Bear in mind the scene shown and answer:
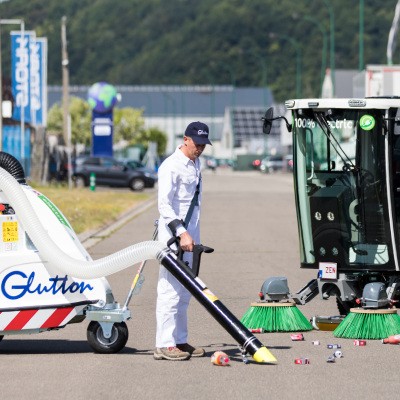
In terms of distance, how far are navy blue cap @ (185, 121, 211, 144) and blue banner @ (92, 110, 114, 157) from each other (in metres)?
56.2

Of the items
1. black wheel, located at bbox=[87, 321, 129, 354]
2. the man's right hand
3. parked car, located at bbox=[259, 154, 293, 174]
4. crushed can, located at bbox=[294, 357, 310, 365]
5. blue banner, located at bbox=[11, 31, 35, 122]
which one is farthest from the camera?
parked car, located at bbox=[259, 154, 293, 174]

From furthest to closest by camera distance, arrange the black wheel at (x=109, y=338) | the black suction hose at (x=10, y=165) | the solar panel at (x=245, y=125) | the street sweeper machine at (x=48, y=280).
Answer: the solar panel at (x=245, y=125) < the black suction hose at (x=10, y=165) < the black wheel at (x=109, y=338) < the street sweeper machine at (x=48, y=280)

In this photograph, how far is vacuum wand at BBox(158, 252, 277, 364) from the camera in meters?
10.1

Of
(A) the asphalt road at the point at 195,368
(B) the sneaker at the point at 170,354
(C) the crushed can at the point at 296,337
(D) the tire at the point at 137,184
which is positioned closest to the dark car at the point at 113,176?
(D) the tire at the point at 137,184

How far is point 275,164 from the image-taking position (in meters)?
119

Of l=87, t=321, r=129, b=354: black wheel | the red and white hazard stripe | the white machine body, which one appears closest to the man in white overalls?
l=87, t=321, r=129, b=354: black wheel

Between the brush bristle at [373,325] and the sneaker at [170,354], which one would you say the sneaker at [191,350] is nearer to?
the sneaker at [170,354]

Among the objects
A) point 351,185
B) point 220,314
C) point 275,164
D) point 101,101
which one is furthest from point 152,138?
point 220,314

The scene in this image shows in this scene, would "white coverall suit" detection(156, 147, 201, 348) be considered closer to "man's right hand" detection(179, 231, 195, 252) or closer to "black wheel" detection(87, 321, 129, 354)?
"man's right hand" detection(179, 231, 195, 252)

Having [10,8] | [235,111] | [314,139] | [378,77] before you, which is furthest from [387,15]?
[314,139]

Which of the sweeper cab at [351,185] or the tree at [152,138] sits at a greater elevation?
the sweeper cab at [351,185]

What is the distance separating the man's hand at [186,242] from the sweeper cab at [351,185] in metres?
3.00

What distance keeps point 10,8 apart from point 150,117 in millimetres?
25508

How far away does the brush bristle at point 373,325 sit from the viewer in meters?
11.6
